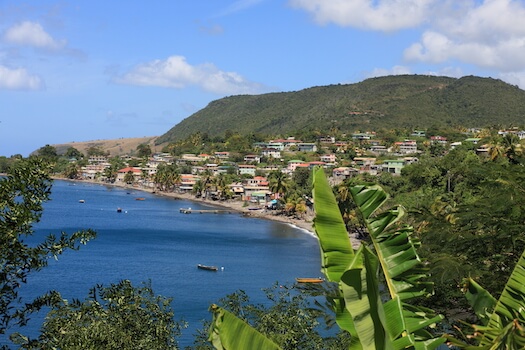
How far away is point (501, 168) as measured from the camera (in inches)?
376

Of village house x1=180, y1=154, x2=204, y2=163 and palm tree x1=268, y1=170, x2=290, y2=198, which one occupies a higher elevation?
village house x1=180, y1=154, x2=204, y2=163

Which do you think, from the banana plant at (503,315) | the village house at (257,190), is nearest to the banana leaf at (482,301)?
the banana plant at (503,315)

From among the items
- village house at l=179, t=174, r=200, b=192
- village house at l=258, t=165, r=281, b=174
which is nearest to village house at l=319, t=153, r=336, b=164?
village house at l=258, t=165, r=281, b=174

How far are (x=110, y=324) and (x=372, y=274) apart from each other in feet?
20.2

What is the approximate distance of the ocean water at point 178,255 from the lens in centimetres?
3033

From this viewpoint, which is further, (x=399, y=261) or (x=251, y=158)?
(x=251, y=158)

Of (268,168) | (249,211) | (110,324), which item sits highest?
(110,324)

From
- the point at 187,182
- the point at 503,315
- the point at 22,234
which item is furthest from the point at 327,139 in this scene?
the point at 503,315

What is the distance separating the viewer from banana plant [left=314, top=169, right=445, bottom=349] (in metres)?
3.06

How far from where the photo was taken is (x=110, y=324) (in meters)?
8.45

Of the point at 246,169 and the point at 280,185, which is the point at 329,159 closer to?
the point at 246,169

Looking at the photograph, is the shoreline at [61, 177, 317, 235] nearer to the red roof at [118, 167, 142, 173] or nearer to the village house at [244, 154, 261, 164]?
the red roof at [118, 167, 142, 173]

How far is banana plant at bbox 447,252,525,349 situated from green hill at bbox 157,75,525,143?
115391 mm

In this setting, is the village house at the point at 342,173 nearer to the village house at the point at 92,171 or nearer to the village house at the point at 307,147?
the village house at the point at 307,147
